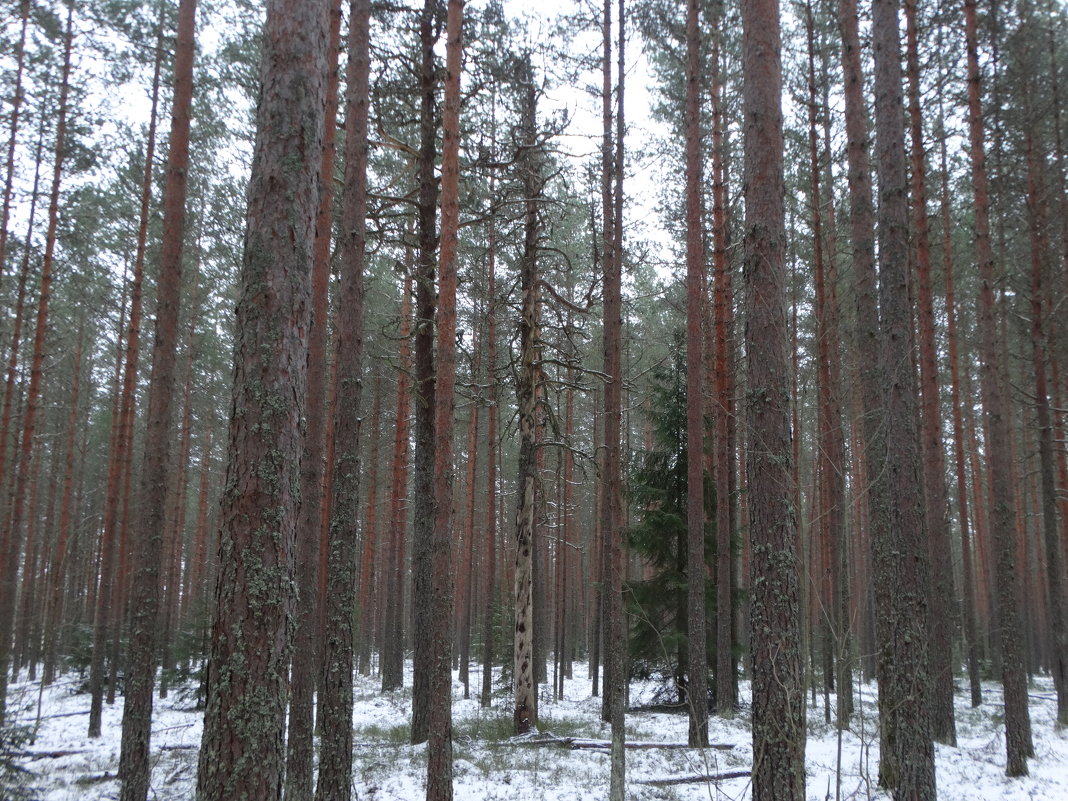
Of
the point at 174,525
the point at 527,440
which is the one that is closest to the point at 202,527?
the point at 174,525

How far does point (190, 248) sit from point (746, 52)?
15.7 meters

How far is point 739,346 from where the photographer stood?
16.2 meters

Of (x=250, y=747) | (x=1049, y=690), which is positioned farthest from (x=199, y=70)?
(x=1049, y=690)

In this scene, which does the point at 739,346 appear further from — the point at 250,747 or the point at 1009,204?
the point at 250,747

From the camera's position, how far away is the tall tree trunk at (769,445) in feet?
15.4

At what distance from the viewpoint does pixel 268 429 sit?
3779mm

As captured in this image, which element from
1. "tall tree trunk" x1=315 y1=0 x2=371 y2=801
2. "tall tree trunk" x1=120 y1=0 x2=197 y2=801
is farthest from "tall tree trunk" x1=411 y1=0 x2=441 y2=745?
"tall tree trunk" x1=120 y1=0 x2=197 y2=801

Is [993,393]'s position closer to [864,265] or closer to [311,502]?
[864,265]

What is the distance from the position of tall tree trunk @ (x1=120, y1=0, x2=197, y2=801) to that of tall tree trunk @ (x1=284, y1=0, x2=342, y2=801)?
161 centimetres

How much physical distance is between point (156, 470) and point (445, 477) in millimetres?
3834

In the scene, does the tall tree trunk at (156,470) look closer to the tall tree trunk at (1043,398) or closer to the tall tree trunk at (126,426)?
the tall tree trunk at (126,426)

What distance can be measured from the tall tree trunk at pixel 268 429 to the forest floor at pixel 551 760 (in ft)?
11.3

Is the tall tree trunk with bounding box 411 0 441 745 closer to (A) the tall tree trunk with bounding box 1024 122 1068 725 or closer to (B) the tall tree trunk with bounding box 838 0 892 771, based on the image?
(B) the tall tree trunk with bounding box 838 0 892 771

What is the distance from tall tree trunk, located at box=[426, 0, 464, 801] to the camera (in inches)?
262
